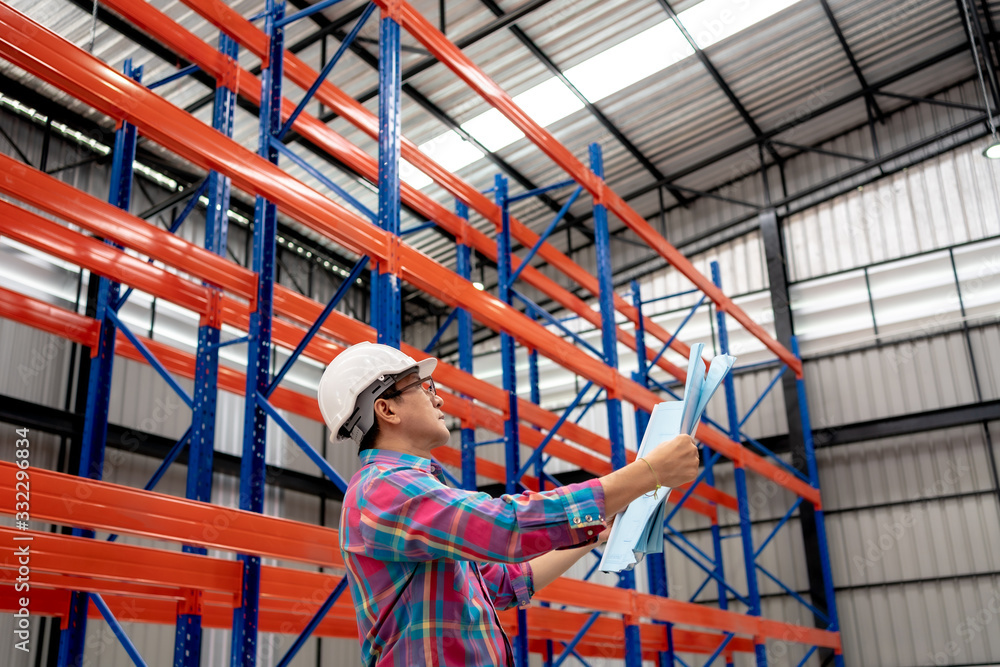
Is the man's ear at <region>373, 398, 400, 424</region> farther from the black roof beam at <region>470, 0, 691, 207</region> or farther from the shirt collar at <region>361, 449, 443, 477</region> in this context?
the black roof beam at <region>470, 0, 691, 207</region>

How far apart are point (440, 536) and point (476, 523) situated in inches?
4.1

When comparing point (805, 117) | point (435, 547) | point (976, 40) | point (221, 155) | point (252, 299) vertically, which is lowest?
point (435, 547)

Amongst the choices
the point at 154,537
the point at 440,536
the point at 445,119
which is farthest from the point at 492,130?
the point at 440,536

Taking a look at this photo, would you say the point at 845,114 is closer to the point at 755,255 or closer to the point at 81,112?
the point at 755,255

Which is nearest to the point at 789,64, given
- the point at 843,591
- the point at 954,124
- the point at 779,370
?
the point at 954,124

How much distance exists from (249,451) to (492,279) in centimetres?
1761

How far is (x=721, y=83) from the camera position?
60.6 ft

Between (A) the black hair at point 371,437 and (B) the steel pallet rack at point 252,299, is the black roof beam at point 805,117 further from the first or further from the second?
(A) the black hair at point 371,437

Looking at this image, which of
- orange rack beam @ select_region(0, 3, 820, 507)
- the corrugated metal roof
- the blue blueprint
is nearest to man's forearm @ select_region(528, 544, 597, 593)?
the blue blueprint

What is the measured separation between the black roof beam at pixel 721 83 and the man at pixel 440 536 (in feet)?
48.5

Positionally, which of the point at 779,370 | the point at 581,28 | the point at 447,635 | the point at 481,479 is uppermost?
the point at 581,28

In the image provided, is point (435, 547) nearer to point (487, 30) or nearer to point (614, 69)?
point (487, 30)

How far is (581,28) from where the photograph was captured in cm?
1606

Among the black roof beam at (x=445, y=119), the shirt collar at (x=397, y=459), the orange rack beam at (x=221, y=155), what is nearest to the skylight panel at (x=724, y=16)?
the black roof beam at (x=445, y=119)
